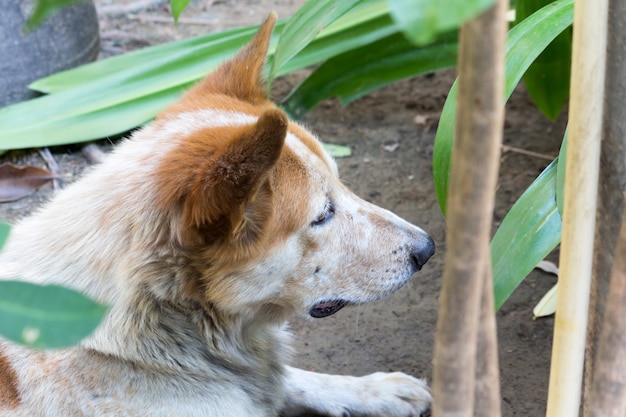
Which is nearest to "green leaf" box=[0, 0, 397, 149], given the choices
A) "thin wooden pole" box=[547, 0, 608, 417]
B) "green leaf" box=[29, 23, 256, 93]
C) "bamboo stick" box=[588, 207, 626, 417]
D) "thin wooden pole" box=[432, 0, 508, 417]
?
"green leaf" box=[29, 23, 256, 93]

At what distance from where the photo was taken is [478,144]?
36.2 inches

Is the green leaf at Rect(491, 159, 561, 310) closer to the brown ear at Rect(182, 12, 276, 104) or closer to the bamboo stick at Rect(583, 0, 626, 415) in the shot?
the bamboo stick at Rect(583, 0, 626, 415)

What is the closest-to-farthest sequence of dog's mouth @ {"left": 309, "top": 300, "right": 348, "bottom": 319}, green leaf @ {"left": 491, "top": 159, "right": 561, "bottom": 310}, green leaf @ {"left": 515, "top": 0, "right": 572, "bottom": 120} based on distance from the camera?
green leaf @ {"left": 491, "top": 159, "right": 561, "bottom": 310}
dog's mouth @ {"left": 309, "top": 300, "right": 348, "bottom": 319}
green leaf @ {"left": 515, "top": 0, "right": 572, "bottom": 120}

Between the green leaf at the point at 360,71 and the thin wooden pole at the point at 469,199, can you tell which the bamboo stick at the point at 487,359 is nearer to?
the thin wooden pole at the point at 469,199

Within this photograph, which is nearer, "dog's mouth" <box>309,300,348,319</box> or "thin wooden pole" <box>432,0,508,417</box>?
"thin wooden pole" <box>432,0,508,417</box>

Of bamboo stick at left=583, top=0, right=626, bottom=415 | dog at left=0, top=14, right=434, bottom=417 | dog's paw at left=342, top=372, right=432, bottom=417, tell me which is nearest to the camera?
bamboo stick at left=583, top=0, right=626, bottom=415

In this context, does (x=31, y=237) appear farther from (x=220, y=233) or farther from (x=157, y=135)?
(x=220, y=233)

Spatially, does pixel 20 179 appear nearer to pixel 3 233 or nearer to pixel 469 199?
pixel 3 233

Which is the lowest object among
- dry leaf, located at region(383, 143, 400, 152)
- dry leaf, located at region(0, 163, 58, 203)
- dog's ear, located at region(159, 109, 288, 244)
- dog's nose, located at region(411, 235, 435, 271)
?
dry leaf, located at region(0, 163, 58, 203)

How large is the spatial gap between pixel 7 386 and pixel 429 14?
154 centimetres

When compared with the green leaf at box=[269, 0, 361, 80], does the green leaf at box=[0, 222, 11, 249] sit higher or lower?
higher

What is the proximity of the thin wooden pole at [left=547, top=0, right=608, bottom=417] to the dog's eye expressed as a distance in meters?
0.76

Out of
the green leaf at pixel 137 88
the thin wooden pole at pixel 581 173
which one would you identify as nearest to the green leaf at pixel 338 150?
the green leaf at pixel 137 88

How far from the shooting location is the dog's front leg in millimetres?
2352
